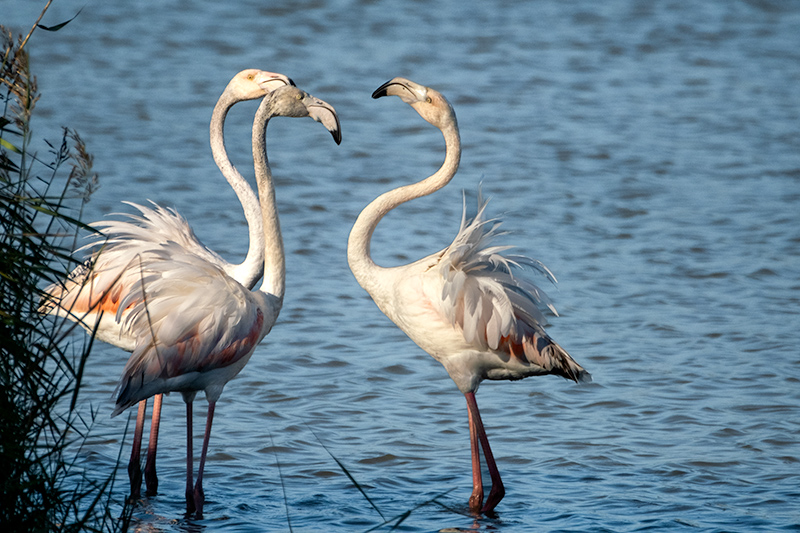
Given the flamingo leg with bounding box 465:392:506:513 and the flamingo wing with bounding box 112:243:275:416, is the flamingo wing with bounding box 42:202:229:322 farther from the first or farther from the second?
the flamingo leg with bounding box 465:392:506:513

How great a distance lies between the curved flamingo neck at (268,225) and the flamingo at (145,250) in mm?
256

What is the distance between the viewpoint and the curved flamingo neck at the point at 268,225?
16.7 feet

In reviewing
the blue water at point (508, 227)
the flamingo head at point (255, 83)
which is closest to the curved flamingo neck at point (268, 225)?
the flamingo head at point (255, 83)

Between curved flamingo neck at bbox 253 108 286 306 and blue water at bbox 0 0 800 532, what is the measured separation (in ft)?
2.56

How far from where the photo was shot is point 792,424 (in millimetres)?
5820

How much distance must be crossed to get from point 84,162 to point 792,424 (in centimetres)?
423

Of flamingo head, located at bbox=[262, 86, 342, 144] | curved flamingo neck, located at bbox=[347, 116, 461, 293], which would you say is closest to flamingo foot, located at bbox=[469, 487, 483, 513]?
curved flamingo neck, located at bbox=[347, 116, 461, 293]

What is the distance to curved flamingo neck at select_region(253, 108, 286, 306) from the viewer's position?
16.7ft

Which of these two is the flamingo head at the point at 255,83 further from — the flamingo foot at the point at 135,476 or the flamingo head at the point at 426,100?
the flamingo foot at the point at 135,476

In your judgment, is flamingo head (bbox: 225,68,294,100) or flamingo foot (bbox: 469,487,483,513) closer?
flamingo foot (bbox: 469,487,483,513)

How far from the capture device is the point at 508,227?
9422mm

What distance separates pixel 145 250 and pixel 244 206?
1.01 m

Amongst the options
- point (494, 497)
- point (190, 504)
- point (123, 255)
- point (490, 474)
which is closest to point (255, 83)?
point (123, 255)

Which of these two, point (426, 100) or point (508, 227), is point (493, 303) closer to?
point (426, 100)
